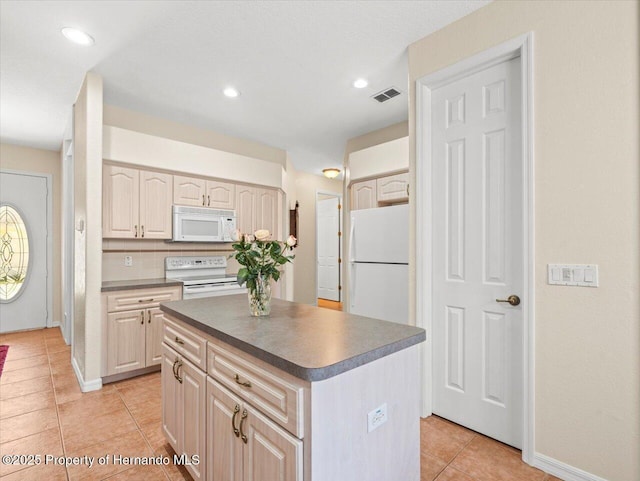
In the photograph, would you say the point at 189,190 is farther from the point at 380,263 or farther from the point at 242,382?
the point at 242,382

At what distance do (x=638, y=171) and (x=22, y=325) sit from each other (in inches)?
270

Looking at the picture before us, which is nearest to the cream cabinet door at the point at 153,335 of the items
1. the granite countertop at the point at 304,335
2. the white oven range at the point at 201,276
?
the white oven range at the point at 201,276

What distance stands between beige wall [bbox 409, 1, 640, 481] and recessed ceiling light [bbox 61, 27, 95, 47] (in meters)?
2.81

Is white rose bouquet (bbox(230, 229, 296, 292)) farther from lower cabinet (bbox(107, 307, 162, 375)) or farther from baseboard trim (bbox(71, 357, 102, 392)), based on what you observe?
baseboard trim (bbox(71, 357, 102, 392))

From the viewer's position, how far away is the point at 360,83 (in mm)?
3078

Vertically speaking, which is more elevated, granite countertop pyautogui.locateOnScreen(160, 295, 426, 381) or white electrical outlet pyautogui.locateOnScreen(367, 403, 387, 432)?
granite countertop pyautogui.locateOnScreen(160, 295, 426, 381)

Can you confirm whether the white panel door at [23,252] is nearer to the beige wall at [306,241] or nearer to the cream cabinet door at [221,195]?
the cream cabinet door at [221,195]

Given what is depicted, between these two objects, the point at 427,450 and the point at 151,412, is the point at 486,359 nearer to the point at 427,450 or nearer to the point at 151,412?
the point at 427,450

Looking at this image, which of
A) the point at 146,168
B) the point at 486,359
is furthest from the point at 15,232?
the point at 486,359

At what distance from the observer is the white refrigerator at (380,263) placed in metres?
3.09

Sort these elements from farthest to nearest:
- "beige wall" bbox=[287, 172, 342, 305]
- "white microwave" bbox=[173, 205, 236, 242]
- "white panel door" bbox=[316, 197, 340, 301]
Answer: "white panel door" bbox=[316, 197, 340, 301] < "beige wall" bbox=[287, 172, 342, 305] < "white microwave" bbox=[173, 205, 236, 242]

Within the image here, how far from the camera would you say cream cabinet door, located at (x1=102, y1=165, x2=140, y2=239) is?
3.26 meters

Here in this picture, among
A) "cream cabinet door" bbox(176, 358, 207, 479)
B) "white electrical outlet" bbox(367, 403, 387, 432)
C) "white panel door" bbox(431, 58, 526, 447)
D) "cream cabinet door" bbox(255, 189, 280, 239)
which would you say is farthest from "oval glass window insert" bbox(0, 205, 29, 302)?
"white electrical outlet" bbox(367, 403, 387, 432)

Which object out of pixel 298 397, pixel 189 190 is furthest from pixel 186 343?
pixel 189 190
